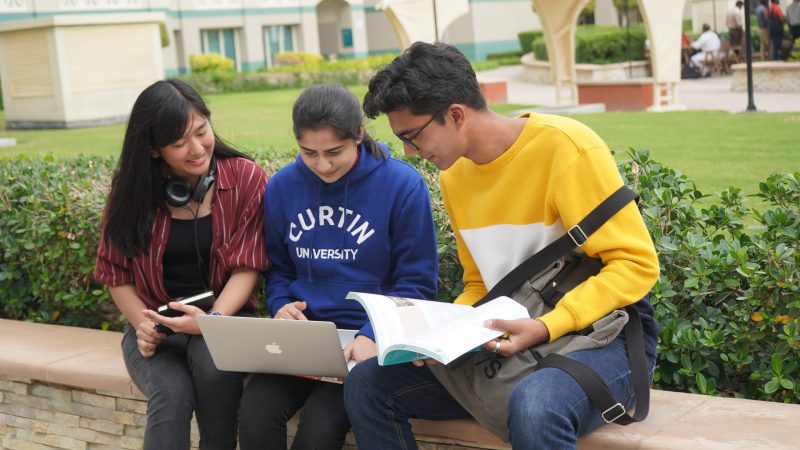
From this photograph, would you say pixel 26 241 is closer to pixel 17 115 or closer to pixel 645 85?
pixel 645 85

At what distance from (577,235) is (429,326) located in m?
0.49

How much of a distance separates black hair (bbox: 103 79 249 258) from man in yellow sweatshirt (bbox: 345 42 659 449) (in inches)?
37.7

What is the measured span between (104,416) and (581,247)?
2267 mm

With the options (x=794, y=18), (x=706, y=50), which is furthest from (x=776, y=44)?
(x=706, y=50)

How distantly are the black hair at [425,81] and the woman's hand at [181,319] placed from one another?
1124 millimetres

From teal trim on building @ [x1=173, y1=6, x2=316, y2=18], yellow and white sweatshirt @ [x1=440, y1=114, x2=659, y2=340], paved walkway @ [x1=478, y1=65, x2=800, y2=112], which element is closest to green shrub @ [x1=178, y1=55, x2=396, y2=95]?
A: paved walkway @ [x1=478, y1=65, x2=800, y2=112]

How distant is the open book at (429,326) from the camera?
2541mm

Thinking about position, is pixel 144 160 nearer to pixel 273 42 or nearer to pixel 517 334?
pixel 517 334

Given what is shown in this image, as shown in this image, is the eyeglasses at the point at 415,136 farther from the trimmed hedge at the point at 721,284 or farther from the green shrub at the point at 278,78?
the green shrub at the point at 278,78

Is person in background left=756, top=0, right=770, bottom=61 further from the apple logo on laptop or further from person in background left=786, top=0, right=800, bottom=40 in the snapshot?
the apple logo on laptop

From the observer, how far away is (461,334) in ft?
8.55


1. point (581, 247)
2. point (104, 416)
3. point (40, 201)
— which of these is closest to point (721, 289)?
point (581, 247)

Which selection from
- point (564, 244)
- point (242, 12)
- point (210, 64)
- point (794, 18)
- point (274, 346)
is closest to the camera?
point (564, 244)

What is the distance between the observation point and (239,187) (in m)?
3.75
